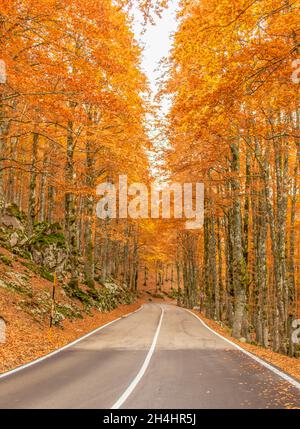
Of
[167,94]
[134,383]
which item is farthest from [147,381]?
[167,94]

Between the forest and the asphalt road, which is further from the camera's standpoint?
the forest

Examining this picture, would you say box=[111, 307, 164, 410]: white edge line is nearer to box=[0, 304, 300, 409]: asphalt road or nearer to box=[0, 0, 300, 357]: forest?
box=[0, 304, 300, 409]: asphalt road

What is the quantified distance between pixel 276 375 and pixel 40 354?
678 centimetres

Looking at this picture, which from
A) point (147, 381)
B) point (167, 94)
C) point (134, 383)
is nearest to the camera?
point (134, 383)

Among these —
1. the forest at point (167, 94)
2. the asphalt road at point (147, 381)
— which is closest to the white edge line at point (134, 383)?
the asphalt road at point (147, 381)

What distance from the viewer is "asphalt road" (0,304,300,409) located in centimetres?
641

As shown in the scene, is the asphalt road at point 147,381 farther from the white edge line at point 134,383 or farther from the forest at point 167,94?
the forest at point 167,94

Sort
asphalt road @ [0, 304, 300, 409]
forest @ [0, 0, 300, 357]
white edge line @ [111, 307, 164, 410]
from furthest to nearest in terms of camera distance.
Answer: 1. forest @ [0, 0, 300, 357]
2. asphalt road @ [0, 304, 300, 409]
3. white edge line @ [111, 307, 164, 410]

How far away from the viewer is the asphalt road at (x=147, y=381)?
6406 mm

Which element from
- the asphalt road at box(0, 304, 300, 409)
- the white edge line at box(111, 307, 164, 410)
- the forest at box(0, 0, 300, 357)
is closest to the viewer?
the white edge line at box(111, 307, 164, 410)

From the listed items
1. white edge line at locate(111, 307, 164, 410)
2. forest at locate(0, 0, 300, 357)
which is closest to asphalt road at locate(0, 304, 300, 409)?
white edge line at locate(111, 307, 164, 410)

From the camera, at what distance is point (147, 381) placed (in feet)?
26.0

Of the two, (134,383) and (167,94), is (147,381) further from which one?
(167,94)
